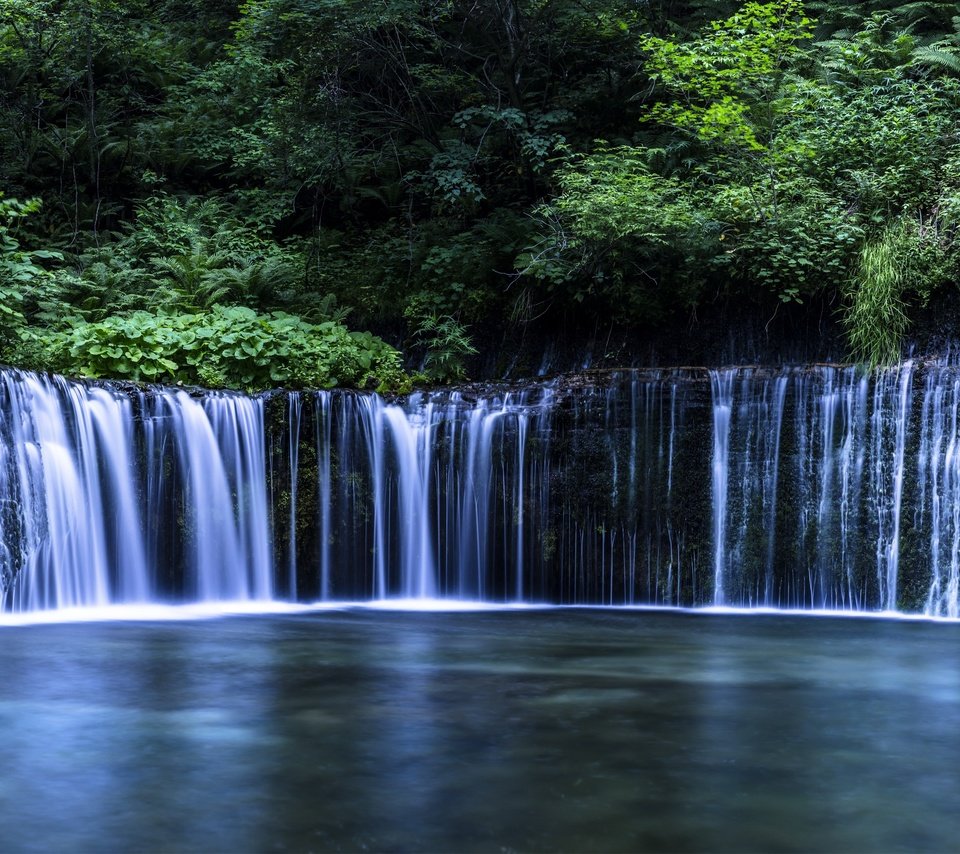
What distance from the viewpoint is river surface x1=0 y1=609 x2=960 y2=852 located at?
4469 mm

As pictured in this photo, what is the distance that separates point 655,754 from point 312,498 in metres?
7.49

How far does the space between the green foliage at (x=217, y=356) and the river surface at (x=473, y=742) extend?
4.37 m

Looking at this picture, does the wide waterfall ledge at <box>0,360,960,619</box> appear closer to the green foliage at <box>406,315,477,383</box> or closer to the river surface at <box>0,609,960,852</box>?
the green foliage at <box>406,315,477,383</box>

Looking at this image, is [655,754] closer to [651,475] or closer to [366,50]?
[651,475]

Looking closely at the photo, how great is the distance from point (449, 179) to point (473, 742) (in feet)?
37.9

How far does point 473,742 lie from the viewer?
5.78m

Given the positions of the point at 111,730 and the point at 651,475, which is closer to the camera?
the point at 111,730

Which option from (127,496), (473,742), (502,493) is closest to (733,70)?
(502,493)

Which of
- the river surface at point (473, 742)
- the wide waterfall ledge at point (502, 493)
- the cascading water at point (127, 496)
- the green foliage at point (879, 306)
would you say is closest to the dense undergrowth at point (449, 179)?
the green foliage at point (879, 306)

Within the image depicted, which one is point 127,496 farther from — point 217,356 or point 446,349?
point 446,349

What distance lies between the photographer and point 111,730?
605cm

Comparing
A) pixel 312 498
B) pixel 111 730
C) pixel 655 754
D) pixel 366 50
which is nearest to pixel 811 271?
pixel 312 498

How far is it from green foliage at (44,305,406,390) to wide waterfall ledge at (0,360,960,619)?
3.55 ft

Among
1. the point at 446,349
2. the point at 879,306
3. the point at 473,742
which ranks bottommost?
the point at 473,742
